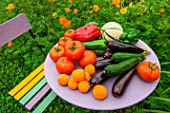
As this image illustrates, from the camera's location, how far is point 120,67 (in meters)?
A: 1.29

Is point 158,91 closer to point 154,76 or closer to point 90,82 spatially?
point 154,76

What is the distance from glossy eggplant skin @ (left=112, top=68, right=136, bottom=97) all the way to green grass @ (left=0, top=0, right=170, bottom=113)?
915 millimetres

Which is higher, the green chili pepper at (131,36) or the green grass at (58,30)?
the green chili pepper at (131,36)

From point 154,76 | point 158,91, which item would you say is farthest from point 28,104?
point 158,91

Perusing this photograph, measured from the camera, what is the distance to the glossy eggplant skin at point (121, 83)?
48.7 inches

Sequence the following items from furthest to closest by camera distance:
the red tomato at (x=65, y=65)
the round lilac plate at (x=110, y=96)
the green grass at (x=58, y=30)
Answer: the green grass at (x=58, y=30), the red tomato at (x=65, y=65), the round lilac plate at (x=110, y=96)

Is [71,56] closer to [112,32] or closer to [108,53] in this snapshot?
[108,53]

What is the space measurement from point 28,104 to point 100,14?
147cm

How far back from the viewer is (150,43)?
2.41 metres

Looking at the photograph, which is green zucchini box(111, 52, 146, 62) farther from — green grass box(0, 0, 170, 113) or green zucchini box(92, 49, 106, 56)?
green grass box(0, 0, 170, 113)

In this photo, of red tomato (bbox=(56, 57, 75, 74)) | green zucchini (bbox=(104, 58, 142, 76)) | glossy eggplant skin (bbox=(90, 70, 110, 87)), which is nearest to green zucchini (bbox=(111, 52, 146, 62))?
green zucchini (bbox=(104, 58, 142, 76))

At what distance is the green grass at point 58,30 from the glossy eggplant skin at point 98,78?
925mm

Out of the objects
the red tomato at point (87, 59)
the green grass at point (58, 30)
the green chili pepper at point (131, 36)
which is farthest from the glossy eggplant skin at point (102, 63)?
the green grass at point (58, 30)

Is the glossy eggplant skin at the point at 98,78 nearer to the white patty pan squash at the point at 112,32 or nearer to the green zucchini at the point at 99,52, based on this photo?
the green zucchini at the point at 99,52
